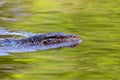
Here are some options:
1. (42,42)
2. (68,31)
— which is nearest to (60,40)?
(42,42)

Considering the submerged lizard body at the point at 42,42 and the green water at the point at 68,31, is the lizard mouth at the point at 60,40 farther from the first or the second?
the green water at the point at 68,31

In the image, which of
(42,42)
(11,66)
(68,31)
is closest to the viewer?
(11,66)

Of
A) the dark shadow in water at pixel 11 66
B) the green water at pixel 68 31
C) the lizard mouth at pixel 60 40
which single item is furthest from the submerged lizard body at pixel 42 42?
the dark shadow in water at pixel 11 66

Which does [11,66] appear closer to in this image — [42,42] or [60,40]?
[42,42]

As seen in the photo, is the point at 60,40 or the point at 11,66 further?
the point at 60,40

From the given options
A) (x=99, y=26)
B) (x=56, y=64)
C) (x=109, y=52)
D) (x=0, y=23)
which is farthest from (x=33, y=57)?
(x=0, y=23)

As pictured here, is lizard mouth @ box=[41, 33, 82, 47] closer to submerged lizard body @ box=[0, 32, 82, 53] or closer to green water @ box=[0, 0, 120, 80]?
submerged lizard body @ box=[0, 32, 82, 53]

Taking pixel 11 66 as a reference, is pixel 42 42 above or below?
above
